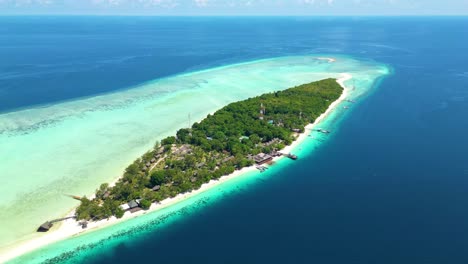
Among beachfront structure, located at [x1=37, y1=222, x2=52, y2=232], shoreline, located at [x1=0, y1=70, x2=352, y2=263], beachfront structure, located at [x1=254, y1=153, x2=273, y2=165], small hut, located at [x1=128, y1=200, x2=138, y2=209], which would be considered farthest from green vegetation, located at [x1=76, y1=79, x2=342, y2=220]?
beachfront structure, located at [x1=37, y1=222, x2=52, y2=232]

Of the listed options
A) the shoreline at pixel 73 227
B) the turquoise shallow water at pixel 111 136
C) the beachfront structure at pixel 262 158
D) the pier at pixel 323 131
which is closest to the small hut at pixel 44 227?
the shoreline at pixel 73 227

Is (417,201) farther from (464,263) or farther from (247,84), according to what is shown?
(247,84)

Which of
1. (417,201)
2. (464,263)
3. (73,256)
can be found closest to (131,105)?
(73,256)

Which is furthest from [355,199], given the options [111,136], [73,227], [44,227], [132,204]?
[111,136]

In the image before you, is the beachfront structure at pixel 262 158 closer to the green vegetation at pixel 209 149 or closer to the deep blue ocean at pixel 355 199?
the green vegetation at pixel 209 149

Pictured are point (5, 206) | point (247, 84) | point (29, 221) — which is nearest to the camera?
point (29, 221)

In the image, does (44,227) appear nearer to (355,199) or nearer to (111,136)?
(111,136)
